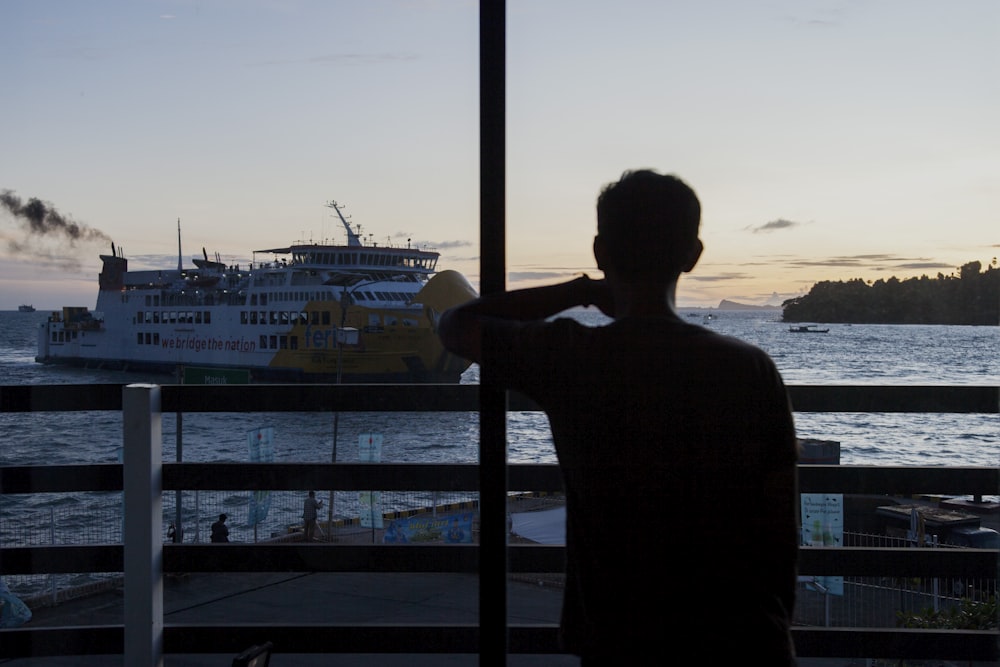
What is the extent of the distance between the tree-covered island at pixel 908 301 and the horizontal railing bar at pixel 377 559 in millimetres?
662

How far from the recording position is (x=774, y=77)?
77.5 inches

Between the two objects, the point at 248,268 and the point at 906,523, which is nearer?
the point at 906,523

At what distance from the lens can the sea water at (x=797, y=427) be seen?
6.39 feet

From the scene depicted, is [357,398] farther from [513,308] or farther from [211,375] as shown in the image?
[211,375]

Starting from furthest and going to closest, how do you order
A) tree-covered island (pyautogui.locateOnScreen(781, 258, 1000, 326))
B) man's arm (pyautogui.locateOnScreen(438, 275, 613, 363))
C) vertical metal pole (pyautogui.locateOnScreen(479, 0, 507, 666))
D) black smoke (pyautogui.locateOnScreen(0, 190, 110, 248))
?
black smoke (pyautogui.locateOnScreen(0, 190, 110, 248)), tree-covered island (pyautogui.locateOnScreen(781, 258, 1000, 326)), vertical metal pole (pyautogui.locateOnScreen(479, 0, 507, 666)), man's arm (pyautogui.locateOnScreen(438, 275, 613, 363))

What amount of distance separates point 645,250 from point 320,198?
1103 inches

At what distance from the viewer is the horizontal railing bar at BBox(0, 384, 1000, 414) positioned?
1851mm

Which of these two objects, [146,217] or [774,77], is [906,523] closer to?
[774,77]

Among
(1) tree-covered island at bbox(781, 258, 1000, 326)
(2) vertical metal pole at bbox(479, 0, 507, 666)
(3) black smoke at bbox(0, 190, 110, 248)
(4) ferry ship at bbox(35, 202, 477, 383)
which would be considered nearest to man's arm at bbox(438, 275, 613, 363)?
A: (2) vertical metal pole at bbox(479, 0, 507, 666)

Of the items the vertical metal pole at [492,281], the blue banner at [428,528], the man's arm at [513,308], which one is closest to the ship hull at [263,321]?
the blue banner at [428,528]

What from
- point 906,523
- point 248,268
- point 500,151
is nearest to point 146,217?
point 248,268

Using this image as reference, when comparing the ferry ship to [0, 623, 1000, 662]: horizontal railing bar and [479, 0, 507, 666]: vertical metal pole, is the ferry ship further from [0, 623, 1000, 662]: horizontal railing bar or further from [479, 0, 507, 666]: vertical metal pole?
[479, 0, 507, 666]: vertical metal pole

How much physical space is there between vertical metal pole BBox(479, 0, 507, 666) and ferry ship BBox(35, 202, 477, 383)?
19.7 meters

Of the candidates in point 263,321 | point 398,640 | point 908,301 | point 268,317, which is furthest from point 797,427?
point 263,321
